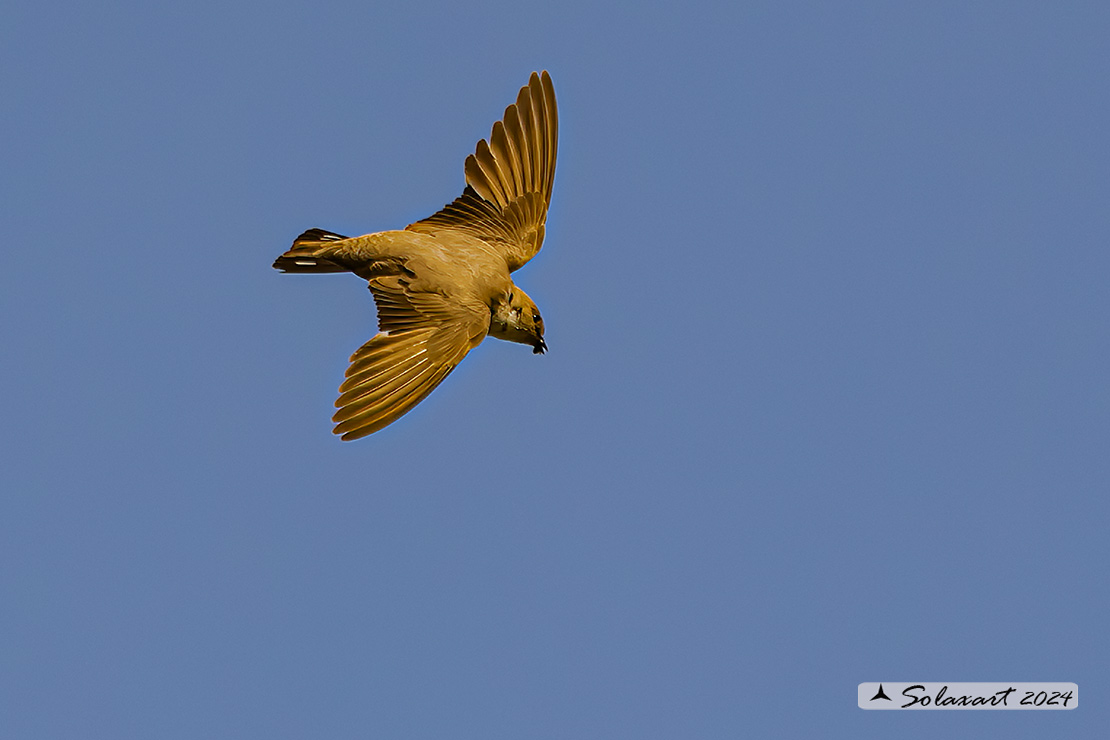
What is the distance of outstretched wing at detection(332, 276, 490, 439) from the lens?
48.6 feet

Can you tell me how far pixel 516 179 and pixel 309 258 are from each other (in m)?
2.70

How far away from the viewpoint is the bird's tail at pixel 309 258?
16.5 meters

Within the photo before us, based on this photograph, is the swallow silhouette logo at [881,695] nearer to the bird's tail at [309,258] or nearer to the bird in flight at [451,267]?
the bird in flight at [451,267]

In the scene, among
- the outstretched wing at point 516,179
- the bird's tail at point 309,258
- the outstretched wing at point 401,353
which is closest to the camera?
the outstretched wing at point 401,353

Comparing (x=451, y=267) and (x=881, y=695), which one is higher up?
(x=451, y=267)

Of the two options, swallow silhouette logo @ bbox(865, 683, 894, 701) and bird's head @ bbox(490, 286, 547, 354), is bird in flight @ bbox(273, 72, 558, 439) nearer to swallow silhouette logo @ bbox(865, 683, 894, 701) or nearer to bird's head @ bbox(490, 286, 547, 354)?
bird's head @ bbox(490, 286, 547, 354)

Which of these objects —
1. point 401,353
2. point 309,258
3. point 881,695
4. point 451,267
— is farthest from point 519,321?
point 881,695

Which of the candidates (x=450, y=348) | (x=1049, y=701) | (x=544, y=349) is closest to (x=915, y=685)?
(x=1049, y=701)

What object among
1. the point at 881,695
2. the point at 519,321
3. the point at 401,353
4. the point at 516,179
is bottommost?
the point at 881,695

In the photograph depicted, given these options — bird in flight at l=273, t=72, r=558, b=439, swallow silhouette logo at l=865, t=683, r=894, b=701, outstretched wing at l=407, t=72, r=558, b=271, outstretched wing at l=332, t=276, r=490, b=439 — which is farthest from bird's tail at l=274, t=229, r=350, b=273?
swallow silhouette logo at l=865, t=683, r=894, b=701

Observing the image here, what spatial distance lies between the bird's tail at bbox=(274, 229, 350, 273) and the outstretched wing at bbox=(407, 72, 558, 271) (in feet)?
4.86

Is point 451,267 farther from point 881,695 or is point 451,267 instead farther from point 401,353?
point 881,695

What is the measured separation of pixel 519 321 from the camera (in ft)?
54.6

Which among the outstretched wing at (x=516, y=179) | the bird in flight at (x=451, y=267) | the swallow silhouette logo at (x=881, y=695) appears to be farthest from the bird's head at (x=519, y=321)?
the swallow silhouette logo at (x=881, y=695)
